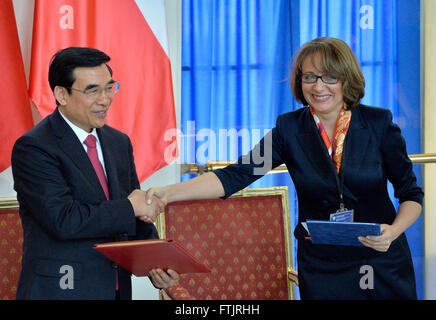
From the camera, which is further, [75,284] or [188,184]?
[188,184]

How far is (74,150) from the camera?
182 centimetres

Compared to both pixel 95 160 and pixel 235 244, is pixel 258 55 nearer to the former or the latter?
pixel 235 244

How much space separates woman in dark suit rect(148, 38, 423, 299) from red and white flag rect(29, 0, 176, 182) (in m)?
1.09

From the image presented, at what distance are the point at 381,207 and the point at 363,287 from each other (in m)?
0.31

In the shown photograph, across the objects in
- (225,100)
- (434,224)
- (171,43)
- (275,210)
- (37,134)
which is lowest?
→ (434,224)

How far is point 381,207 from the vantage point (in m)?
1.92

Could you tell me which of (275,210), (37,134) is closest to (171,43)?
(275,210)

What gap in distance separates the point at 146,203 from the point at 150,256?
0.27 meters

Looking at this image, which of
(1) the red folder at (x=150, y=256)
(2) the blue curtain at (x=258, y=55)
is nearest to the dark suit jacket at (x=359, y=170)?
(1) the red folder at (x=150, y=256)

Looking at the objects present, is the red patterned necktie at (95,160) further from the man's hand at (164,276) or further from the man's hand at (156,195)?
the man's hand at (164,276)

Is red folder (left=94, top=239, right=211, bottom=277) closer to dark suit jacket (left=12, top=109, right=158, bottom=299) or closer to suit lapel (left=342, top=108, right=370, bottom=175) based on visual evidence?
dark suit jacket (left=12, top=109, right=158, bottom=299)

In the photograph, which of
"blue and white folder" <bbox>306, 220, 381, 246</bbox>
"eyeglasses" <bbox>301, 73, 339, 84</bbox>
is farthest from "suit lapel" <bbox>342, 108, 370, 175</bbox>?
"blue and white folder" <bbox>306, 220, 381, 246</bbox>
